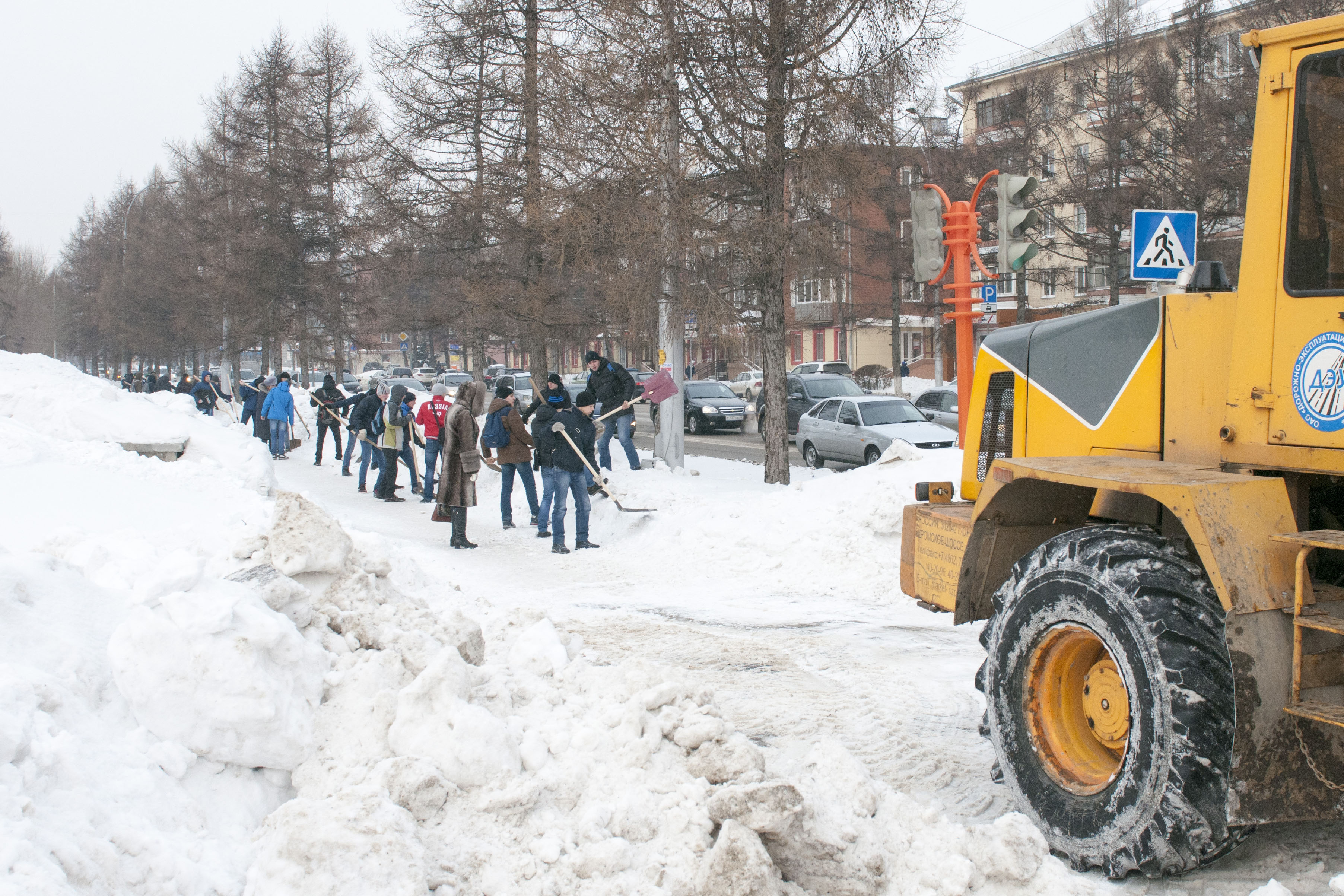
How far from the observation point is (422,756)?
3.69 m

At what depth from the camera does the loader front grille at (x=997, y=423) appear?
5105mm

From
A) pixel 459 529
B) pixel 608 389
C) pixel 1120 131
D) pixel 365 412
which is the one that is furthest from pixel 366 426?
pixel 1120 131

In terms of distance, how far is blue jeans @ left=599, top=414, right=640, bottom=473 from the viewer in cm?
1612

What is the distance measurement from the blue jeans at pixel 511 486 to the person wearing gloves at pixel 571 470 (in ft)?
4.66

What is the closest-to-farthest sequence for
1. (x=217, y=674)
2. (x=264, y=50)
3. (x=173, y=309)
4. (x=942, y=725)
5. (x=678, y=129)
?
(x=217, y=674)
(x=942, y=725)
(x=678, y=129)
(x=264, y=50)
(x=173, y=309)

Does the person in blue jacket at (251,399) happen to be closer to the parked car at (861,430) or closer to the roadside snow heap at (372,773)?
the parked car at (861,430)

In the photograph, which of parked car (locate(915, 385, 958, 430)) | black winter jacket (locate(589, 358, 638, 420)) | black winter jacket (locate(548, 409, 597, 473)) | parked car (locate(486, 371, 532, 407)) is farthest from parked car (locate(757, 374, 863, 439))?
black winter jacket (locate(548, 409, 597, 473))

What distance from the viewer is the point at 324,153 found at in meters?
33.8

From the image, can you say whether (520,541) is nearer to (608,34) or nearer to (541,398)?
(541,398)

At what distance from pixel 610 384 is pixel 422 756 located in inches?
498

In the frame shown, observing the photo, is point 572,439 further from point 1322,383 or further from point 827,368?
point 827,368

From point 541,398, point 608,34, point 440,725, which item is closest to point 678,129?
point 608,34

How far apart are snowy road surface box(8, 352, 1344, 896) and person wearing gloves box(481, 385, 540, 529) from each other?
614 centimetres

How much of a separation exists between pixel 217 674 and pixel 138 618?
35 centimetres
